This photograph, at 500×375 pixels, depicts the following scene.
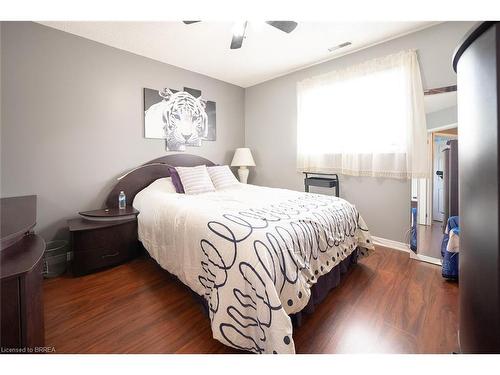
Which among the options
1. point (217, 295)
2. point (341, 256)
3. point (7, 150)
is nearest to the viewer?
point (217, 295)

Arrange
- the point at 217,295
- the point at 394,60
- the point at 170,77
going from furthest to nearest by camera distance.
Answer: the point at 170,77 < the point at 394,60 < the point at 217,295

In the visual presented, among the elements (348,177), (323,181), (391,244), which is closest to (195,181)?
(323,181)

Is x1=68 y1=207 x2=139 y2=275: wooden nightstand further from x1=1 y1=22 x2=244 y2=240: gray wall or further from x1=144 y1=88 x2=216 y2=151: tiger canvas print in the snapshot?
x1=144 y1=88 x2=216 y2=151: tiger canvas print

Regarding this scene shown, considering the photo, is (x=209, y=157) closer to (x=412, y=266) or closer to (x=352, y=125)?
(x=352, y=125)

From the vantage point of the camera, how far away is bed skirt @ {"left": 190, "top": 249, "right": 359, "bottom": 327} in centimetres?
141

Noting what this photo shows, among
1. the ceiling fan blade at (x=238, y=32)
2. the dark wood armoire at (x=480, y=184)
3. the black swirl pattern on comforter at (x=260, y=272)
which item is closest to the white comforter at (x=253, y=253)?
the black swirl pattern on comforter at (x=260, y=272)

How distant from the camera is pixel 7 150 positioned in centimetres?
203

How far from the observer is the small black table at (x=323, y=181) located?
9.70ft

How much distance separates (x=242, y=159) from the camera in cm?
377

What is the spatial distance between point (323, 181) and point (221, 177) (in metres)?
1.41

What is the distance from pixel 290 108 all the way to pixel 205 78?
1460 millimetres

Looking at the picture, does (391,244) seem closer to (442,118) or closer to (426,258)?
(426,258)

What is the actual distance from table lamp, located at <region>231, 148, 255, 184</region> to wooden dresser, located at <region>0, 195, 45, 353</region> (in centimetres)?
285

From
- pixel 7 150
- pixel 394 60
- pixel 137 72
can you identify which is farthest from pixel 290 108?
pixel 7 150
